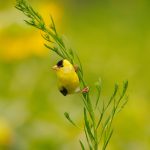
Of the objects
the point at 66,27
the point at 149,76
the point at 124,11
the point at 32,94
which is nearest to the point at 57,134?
the point at 32,94

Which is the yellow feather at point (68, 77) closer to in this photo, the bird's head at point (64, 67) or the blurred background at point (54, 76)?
the bird's head at point (64, 67)

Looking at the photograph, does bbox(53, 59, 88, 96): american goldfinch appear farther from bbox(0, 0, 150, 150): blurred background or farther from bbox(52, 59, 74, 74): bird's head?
bbox(0, 0, 150, 150): blurred background

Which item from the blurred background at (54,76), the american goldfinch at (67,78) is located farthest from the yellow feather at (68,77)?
the blurred background at (54,76)

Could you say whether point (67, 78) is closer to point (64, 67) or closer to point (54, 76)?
point (64, 67)

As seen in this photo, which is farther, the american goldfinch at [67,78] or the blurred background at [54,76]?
the blurred background at [54,76]

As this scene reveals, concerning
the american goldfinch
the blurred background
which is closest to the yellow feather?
the american goldfinch
